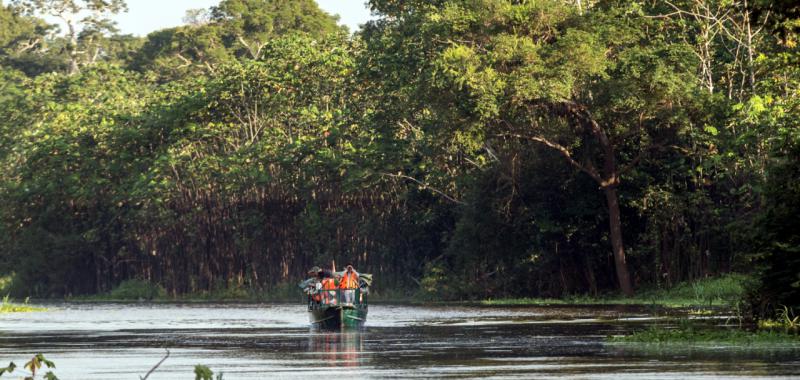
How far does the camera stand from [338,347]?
31.6 m

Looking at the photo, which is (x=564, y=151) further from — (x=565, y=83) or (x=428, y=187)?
(x=428, y=187)

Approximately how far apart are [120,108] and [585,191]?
3489cm

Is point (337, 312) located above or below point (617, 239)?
below

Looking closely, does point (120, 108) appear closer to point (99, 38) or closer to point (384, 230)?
point (384, 230)

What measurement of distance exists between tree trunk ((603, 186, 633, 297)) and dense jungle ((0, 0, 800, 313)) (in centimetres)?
13

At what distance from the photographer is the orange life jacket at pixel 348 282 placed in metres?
41.8

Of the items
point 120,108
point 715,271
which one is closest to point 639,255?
point 715,271

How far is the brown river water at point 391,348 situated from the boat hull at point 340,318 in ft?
1.96

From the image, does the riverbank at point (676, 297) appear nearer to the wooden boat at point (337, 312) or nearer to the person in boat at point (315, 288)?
the wooden boat at point (337, 312)

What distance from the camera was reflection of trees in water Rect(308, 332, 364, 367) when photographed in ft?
89.5

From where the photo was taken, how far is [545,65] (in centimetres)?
5084

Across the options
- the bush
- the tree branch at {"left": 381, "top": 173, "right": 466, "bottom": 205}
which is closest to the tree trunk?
the tree branch at {"left": 381, "top": 173, "right": 466, "bottom": 205}

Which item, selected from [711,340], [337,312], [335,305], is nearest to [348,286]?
[335,305]

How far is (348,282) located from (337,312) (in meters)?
1.66
